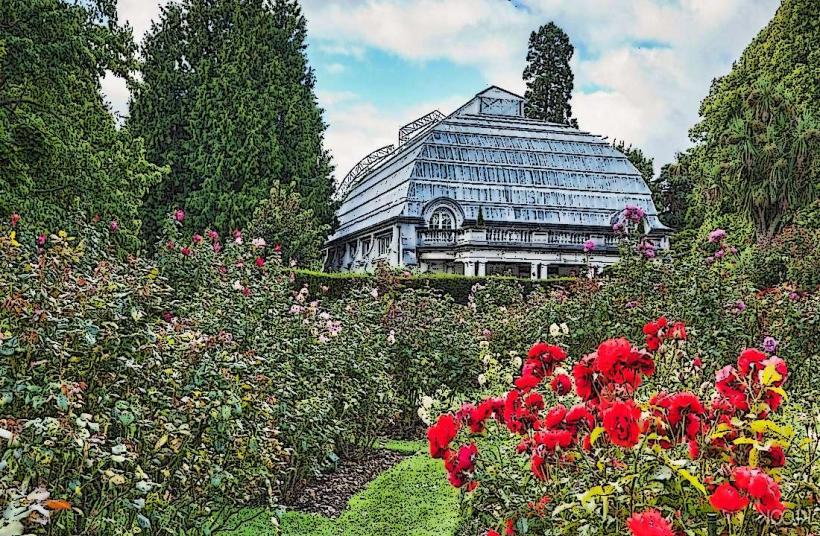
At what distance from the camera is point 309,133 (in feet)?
94.4

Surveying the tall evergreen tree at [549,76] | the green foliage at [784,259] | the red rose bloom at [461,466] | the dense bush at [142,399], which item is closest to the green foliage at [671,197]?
the tall evergreen tree at [549,76]

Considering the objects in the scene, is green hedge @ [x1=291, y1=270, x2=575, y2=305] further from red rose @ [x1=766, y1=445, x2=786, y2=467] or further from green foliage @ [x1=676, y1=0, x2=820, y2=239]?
red rose @ [x1=766, y1=445, x2=786, y2=467]

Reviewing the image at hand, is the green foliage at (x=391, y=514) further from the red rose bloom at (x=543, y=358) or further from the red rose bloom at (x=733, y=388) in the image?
the red rose bloom at (x=733, y=388)

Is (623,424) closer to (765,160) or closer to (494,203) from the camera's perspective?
(765,160)

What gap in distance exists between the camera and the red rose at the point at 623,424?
2105 millimetres

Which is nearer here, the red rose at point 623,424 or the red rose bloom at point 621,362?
the red rose at point 623,424

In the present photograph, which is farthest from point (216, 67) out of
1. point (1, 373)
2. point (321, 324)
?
point (1, 373)

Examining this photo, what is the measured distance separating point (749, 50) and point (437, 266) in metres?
13.0

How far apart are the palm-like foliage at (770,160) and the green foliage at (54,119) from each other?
42.1ft

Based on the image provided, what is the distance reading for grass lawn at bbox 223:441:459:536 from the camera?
4785mm

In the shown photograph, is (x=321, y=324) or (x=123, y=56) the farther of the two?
(x=123, y=56)

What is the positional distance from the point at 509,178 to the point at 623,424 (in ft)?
88.2

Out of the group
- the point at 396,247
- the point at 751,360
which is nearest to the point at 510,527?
the point at 751,360

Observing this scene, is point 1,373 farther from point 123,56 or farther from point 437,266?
point 437,266
